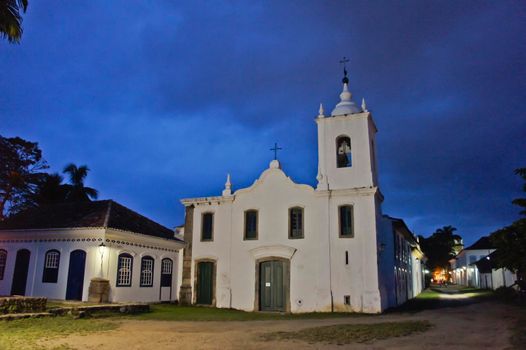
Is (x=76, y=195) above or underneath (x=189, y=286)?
above

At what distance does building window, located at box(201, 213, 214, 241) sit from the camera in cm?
2223

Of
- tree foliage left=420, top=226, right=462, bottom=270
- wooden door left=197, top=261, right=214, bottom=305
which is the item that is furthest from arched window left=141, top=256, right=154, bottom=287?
tree foliage left=420, top=226, right=462, bottom=270

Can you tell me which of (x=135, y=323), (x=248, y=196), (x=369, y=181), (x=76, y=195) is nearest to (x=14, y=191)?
(x=76, y=195)

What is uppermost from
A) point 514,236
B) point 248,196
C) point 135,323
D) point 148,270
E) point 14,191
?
point 14,191

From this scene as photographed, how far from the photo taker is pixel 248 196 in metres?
21.7

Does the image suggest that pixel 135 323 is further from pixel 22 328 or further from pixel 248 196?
pixel 248 196

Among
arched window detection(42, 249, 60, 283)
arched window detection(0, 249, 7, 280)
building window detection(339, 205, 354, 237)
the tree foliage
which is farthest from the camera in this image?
the tree foliage

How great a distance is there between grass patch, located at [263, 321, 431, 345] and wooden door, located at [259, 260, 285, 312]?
22.4 feet

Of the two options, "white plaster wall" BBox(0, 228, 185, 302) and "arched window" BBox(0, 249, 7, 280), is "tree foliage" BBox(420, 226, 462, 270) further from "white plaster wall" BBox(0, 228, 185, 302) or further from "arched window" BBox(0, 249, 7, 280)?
"arched window" BBox(0, 249, 7, 280)

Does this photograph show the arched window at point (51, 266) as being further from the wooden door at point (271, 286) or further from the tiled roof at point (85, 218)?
the wooden door at point (271, 286)

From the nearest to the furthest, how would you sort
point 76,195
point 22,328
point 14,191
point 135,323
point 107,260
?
1. point 22,328
2. point 135,323
3. point 107,260
4. point 14,191
5. point 76,195

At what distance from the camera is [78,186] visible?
38656 mm

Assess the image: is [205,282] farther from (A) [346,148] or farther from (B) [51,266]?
(A) [346,148]

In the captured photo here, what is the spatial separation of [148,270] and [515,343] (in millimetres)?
18190
